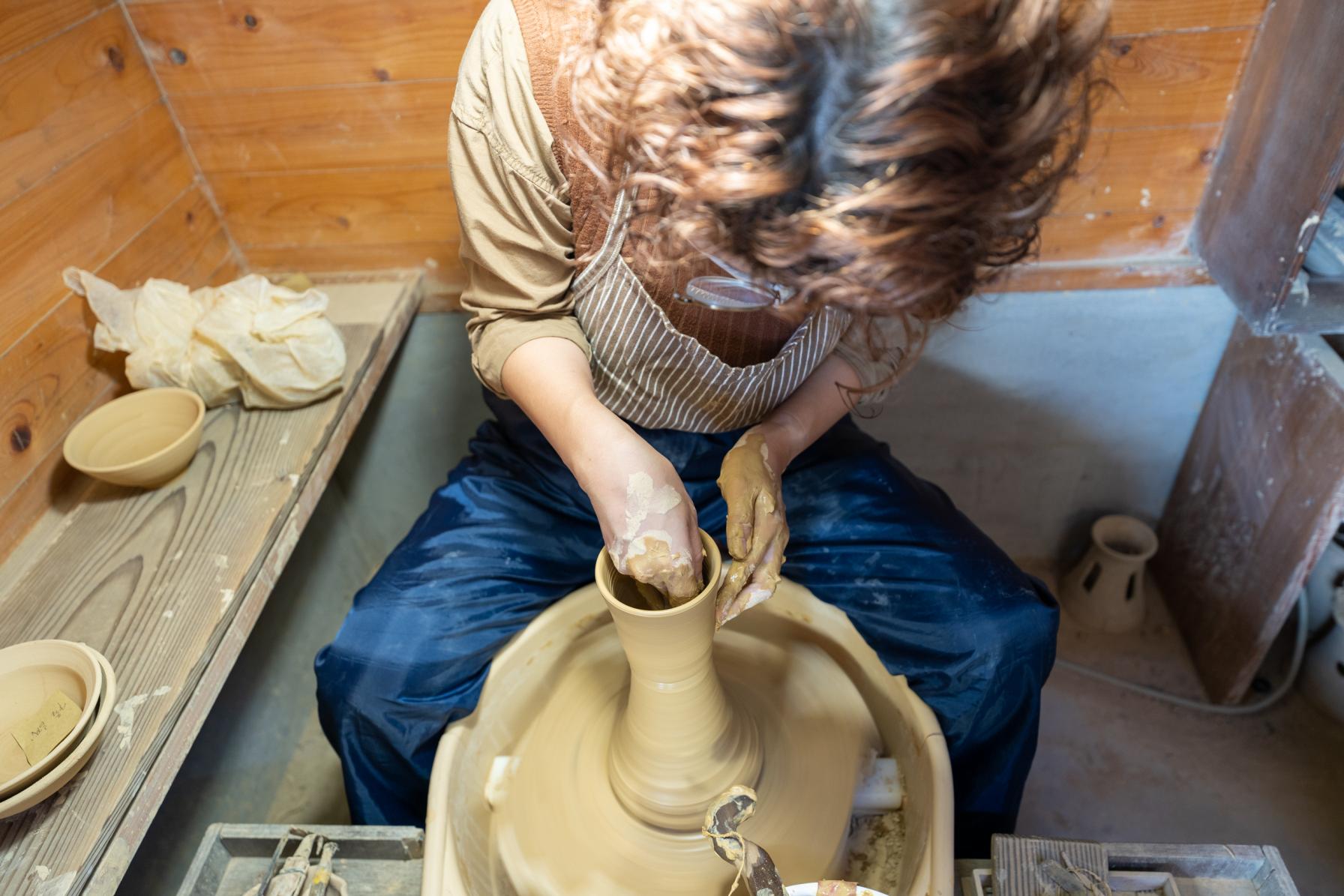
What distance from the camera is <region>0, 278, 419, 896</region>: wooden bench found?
1.09 m

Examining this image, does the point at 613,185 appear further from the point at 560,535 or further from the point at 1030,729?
the point at 1030,729

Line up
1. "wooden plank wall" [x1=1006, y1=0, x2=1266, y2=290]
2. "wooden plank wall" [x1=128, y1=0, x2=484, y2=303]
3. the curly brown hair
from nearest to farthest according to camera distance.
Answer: the curly brown hair
"wooden plank wall" [x1=1006, y1=0, x2=1266, y2=290]
"wooden plank wall" [x1=128, y1=0, x2=484, y2=303]

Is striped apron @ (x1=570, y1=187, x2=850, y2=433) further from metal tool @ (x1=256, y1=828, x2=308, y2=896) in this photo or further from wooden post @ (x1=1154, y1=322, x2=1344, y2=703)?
wooden post @ (x1=1154, y1=322, x2=1344, y2=703)

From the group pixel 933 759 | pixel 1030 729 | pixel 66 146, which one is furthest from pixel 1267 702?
pixel 66 146

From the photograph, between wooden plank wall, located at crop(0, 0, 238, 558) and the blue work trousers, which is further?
wooden plank wall, located at crop(0, 0, 238, 558)

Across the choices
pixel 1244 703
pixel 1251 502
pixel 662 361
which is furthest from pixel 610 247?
pixel 1244 703

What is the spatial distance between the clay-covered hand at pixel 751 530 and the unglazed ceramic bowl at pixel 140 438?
1006 mm

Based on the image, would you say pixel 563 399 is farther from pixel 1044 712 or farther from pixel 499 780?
pixel 1044 712

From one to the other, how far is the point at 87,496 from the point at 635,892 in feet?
4.07

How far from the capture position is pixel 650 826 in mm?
1147

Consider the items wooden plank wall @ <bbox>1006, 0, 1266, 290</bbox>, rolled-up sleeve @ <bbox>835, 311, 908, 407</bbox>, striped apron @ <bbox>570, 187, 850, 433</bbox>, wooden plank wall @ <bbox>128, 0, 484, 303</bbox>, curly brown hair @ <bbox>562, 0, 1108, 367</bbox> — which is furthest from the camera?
wooden plank wall @ <bbox>128, 0, 484, 303</bbox>

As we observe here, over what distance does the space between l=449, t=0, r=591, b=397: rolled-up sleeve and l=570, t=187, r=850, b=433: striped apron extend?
47 mm

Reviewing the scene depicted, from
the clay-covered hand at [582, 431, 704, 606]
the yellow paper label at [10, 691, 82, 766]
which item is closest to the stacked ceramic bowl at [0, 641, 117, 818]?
the yellow paper label at [10, 691, 82, 766]

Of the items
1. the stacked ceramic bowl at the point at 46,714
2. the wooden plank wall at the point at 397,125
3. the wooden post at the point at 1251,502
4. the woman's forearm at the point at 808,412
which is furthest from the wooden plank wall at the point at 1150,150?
the stacked ceramic bowl at the point at 46,714
